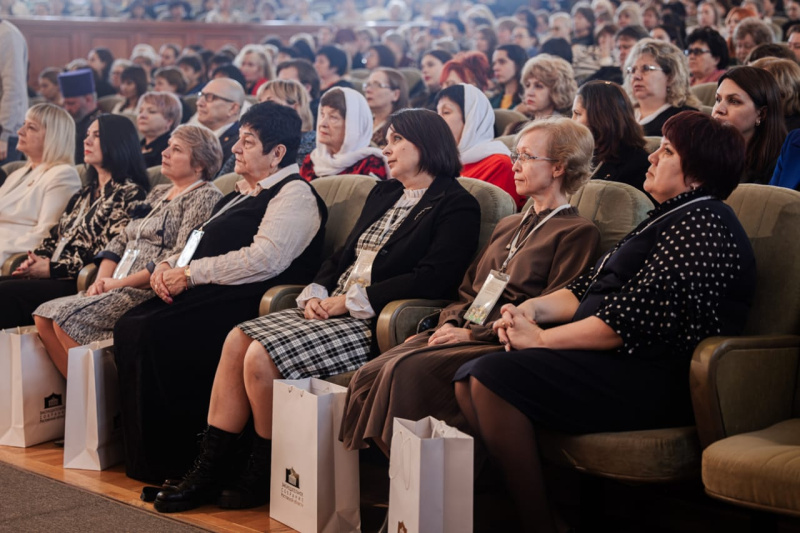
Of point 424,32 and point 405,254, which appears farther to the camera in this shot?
point 424,32

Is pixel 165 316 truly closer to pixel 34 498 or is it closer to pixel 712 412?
pixel 34 498

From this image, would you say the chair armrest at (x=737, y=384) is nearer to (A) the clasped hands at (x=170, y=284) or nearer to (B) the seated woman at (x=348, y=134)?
(A) the clasped hands at (x=170, y=284)

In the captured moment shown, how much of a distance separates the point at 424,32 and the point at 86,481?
7192 mm

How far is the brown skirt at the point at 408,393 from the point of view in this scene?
88.4 inches

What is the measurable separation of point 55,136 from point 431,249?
7.20 feet

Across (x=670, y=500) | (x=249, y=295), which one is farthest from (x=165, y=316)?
(x=670, y=500)

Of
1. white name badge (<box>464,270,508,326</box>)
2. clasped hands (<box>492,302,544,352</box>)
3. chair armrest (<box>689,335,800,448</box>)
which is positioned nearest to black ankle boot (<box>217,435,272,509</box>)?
white name badge (<box>464,270,508,326</box>)

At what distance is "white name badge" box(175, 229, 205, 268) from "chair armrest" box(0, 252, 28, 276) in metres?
1.05

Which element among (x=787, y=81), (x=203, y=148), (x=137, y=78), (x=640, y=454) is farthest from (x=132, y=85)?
(x=640, y=454)

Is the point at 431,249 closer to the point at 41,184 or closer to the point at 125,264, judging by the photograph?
the point at 125,264

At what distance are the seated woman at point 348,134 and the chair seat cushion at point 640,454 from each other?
2027 millimetres

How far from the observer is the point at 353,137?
3.85 meters

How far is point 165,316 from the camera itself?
9.62ft

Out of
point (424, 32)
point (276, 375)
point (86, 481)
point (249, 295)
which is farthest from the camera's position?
point (424, 32)
